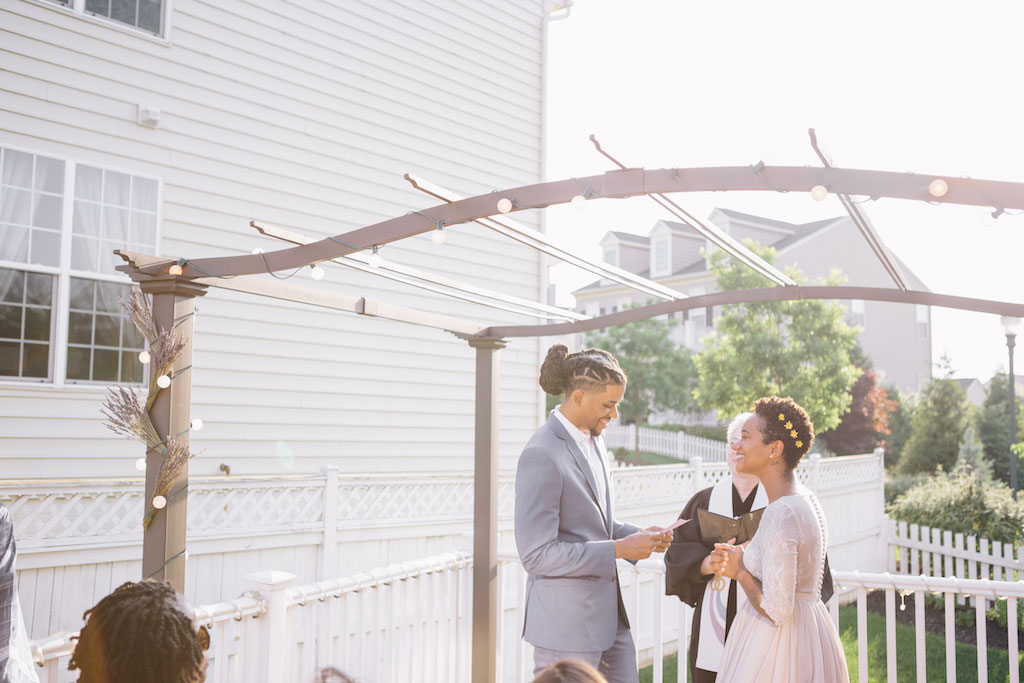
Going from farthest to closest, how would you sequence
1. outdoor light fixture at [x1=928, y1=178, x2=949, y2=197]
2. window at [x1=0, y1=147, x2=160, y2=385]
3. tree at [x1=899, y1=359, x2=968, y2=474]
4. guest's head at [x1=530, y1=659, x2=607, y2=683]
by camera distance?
tree at [x1=899, y1=359, x2=968, y2=474] → window at [x1=0, y1=147, x2=160, y2=385] → outdoor light fixture at [x1=928, y1=178, x2=949, y2=197] → guest's head at [x1=530, y1=659, x2=607, y2=683]

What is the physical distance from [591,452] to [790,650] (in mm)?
1113

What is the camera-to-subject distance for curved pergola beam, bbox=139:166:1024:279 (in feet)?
8.12

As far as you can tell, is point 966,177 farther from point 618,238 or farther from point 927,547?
point 618,238

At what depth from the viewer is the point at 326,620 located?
3918 millimetres

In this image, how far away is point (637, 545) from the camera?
3137 mm

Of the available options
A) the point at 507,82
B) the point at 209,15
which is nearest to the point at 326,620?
the point at 209,15

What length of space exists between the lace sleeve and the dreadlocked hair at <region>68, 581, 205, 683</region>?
2.06m

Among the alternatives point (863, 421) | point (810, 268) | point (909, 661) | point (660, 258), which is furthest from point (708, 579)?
point (660, 258)

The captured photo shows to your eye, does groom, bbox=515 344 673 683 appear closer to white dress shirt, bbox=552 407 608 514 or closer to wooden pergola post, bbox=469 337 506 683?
white dress shirt, bbox=552 407 608 514

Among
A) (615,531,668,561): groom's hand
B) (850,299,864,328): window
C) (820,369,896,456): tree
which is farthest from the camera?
(850,299,864,328): window

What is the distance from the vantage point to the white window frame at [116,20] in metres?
7.02

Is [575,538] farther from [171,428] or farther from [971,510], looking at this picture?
[971,510]

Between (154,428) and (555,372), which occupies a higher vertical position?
(555,372)

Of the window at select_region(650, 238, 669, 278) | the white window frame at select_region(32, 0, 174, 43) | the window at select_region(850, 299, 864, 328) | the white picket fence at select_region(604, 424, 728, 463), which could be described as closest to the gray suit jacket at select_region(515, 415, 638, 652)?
the white window frame at select_region(32, 0, 174, 43)
